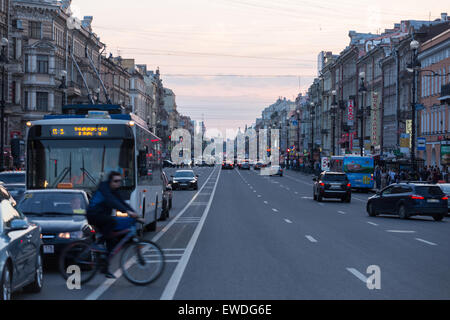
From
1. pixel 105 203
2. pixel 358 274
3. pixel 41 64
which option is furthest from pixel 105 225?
pixel 41 64

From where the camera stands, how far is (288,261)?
586 inches

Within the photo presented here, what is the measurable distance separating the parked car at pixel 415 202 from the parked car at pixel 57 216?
17.4 m

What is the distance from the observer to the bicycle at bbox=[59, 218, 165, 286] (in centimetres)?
1170

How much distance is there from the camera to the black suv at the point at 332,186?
41.3m

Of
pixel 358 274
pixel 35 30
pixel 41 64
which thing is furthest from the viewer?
pixel 35 30

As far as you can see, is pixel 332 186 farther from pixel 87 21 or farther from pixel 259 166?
pixel 259 166

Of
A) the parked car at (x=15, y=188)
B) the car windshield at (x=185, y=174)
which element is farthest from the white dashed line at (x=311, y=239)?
the car windshield at (x=185, y=174)

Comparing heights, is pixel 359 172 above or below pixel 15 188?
above

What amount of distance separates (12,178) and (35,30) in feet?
138

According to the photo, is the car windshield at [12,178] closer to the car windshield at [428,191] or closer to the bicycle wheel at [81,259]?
the car windshield at [428,191]

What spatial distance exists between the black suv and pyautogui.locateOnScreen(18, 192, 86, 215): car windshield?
27652mm
